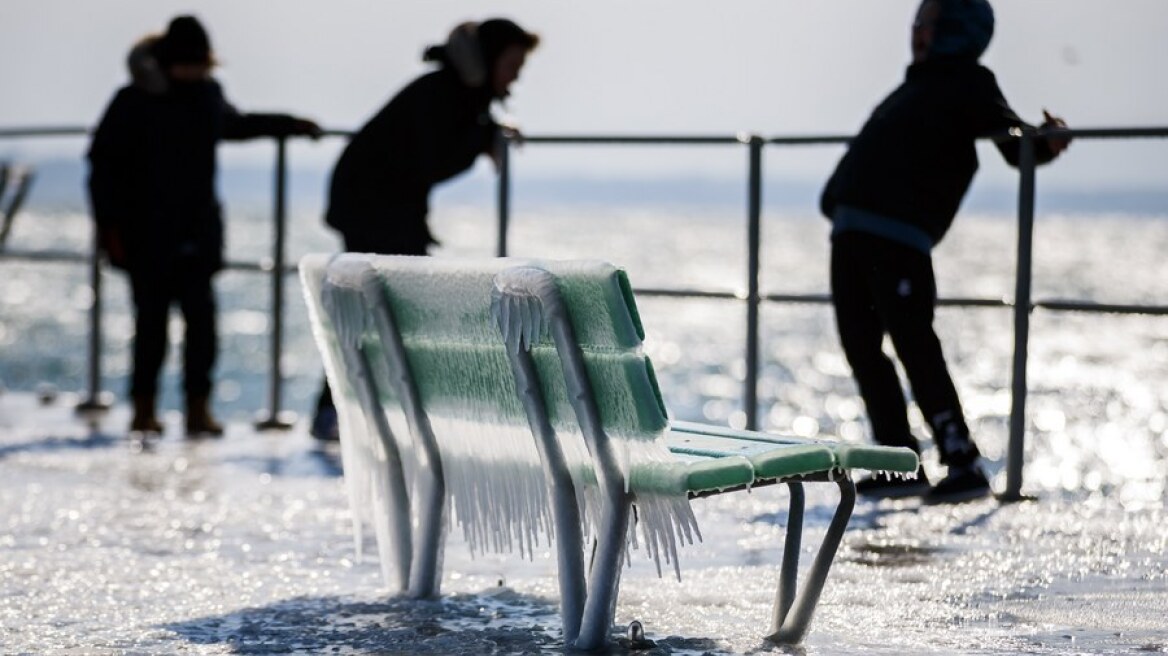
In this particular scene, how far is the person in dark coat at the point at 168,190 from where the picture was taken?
6805 millimetres

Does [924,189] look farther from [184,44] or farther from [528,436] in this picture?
[184,44]

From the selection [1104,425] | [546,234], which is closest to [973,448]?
[1104,425]

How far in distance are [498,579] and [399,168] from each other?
2.14 m

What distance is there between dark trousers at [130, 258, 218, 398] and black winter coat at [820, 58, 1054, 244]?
2.49 m

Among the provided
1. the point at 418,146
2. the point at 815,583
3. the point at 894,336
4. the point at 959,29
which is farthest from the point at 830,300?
the point at 815,583

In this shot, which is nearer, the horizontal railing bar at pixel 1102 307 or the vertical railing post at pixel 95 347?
the horizontal railing bar at pixel 1102 307

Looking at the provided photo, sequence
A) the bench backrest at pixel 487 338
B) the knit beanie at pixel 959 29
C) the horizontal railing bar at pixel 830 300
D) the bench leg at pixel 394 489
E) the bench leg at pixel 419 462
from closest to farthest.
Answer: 1. the bench backrest at pixel 487 338
2. the bench leg at pixel 419 462
3. the bench leg at pixel 394 489
4. the knit beanie at pixel 959 29
5. the horizontal railing bar at pixel 830 300

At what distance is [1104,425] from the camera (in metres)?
25.2

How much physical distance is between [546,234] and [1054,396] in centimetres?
4585

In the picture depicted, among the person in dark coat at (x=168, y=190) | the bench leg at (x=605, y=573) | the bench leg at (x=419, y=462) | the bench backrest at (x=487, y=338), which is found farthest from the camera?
the person in dark coat at (x=168, y=190)

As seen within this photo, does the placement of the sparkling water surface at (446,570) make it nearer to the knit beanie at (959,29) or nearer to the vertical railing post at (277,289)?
the vertical railing post at (277,289)

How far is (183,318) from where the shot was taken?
22.8 feet

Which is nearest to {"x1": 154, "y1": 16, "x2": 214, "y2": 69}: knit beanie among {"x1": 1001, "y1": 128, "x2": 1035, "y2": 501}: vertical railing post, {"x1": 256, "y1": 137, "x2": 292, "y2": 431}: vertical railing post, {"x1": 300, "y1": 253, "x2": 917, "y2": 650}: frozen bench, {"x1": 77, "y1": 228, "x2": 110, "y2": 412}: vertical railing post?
{"x1": 256, "y1": 137, "x2": 292, "y2": 431}: vertical railing post

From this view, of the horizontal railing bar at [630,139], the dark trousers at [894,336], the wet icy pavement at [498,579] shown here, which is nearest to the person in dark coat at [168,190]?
the horizontal railing bar at [630,139]
